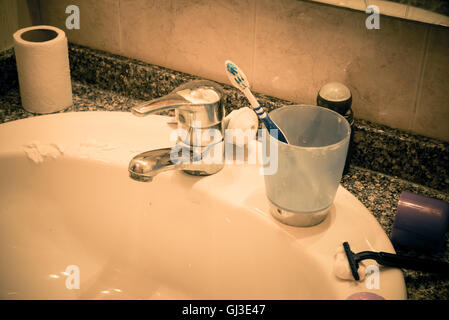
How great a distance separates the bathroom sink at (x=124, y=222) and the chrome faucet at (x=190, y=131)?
0.18 ft

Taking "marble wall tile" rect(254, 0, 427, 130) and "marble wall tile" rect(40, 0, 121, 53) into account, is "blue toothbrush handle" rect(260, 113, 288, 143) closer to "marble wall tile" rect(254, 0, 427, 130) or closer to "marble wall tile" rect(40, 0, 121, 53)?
"marble wall tile" rect(254, 0, 427, 130)

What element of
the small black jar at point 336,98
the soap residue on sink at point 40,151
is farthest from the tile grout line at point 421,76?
the soap residue on sink at point 40,151

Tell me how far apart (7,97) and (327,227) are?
0.69 m

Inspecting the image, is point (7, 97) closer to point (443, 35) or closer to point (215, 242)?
point (215, 242)

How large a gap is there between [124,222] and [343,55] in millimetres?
435

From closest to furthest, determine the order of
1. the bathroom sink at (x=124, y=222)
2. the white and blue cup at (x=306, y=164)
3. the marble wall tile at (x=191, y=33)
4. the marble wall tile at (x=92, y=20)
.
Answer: the white and blue cup at (x=306, y=164) → the bathroom sink at (x=124, y=222) → the marble wall tile at (x=191, y=33) → the marble wall tile at (x=92, y=20)

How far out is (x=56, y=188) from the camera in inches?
31.2

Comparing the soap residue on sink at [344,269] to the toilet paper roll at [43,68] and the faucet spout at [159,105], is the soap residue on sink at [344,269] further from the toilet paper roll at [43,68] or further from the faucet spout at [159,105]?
the toilet paper roll at [43,68]

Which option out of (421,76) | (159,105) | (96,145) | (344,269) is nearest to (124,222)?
(96,145)

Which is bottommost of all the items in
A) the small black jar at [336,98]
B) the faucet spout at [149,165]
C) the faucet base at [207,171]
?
the faucet base at [207,171]

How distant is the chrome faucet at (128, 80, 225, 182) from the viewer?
0.64 m

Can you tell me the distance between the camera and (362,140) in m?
0.80

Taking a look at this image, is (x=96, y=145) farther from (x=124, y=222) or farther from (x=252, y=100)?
(x=252, y=100)

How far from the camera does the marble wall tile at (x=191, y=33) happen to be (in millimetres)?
849
